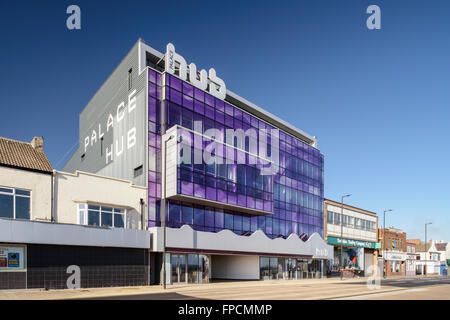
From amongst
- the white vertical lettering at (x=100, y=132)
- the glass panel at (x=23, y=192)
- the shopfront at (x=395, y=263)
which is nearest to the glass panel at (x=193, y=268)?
the glass panel at (x=23, y=192)

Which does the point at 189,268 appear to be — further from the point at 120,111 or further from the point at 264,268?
the point at 120,111

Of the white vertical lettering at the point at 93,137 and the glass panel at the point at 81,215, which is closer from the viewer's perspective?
the glass panel at the point at 81,215

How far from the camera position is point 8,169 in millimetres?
29703

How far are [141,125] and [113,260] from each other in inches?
527

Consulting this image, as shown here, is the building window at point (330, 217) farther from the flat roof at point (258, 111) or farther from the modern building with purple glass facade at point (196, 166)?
the flat roof at point (258, 111)

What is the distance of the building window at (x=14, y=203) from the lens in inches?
1153

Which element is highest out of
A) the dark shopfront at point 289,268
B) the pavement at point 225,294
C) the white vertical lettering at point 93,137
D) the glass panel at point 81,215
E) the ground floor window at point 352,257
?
the white vertical lettering at point 93,137

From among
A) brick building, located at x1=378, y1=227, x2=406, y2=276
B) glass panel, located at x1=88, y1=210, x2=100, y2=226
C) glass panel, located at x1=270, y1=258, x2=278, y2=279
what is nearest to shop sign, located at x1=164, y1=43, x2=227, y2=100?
glass panel, located at x1=88, y1=210, x2=100, y2=226

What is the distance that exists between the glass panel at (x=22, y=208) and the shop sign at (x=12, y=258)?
8.63 feet

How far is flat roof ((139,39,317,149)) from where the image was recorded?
146 feet

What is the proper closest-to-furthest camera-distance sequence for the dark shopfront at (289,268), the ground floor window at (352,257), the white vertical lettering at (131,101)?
the white vertical lettering at (131,101) < the dark shopfront at (289,268) < the ground floor window at (352,257)

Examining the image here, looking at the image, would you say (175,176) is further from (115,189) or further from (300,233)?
(300,233)

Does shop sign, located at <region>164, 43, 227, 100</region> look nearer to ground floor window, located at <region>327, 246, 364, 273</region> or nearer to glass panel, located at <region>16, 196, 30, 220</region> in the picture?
glass panel, located at <region>16, 196, 30, 220</region>

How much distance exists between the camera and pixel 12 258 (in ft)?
92.0
